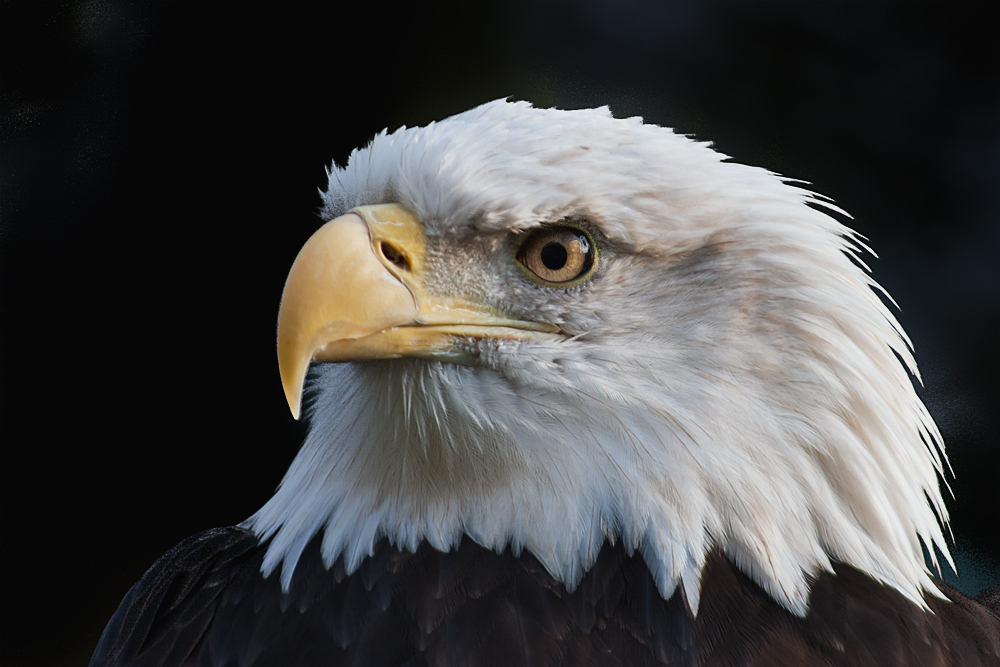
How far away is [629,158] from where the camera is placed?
1137 millimetres

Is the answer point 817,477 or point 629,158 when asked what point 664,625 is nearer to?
point 817,477

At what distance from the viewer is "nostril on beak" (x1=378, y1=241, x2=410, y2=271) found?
43.7 inches

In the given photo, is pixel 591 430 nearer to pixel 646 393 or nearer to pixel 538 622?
pixel 646 393

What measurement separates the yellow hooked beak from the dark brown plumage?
259mm

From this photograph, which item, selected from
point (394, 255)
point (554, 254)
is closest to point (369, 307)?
point (394, 255)

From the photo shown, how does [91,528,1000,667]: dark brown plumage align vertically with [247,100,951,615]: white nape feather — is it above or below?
below

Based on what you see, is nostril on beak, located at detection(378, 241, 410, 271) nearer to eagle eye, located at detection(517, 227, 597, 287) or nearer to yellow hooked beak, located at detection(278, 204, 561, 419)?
yellow hooked beak, located at detection(278, 204, 561, 419)

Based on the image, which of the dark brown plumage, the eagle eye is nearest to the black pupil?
the eagle eye

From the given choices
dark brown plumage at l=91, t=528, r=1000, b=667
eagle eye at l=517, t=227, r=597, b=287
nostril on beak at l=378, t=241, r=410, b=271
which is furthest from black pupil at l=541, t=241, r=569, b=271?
dark brown plumage at l=91, t=528, r=1000, b=667

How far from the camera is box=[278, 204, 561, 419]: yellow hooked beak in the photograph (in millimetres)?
1043

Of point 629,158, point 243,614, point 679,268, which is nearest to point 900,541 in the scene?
point 679,268

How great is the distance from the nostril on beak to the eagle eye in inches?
5.9

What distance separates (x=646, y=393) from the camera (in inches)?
44.0

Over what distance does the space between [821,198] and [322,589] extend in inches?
35.0
